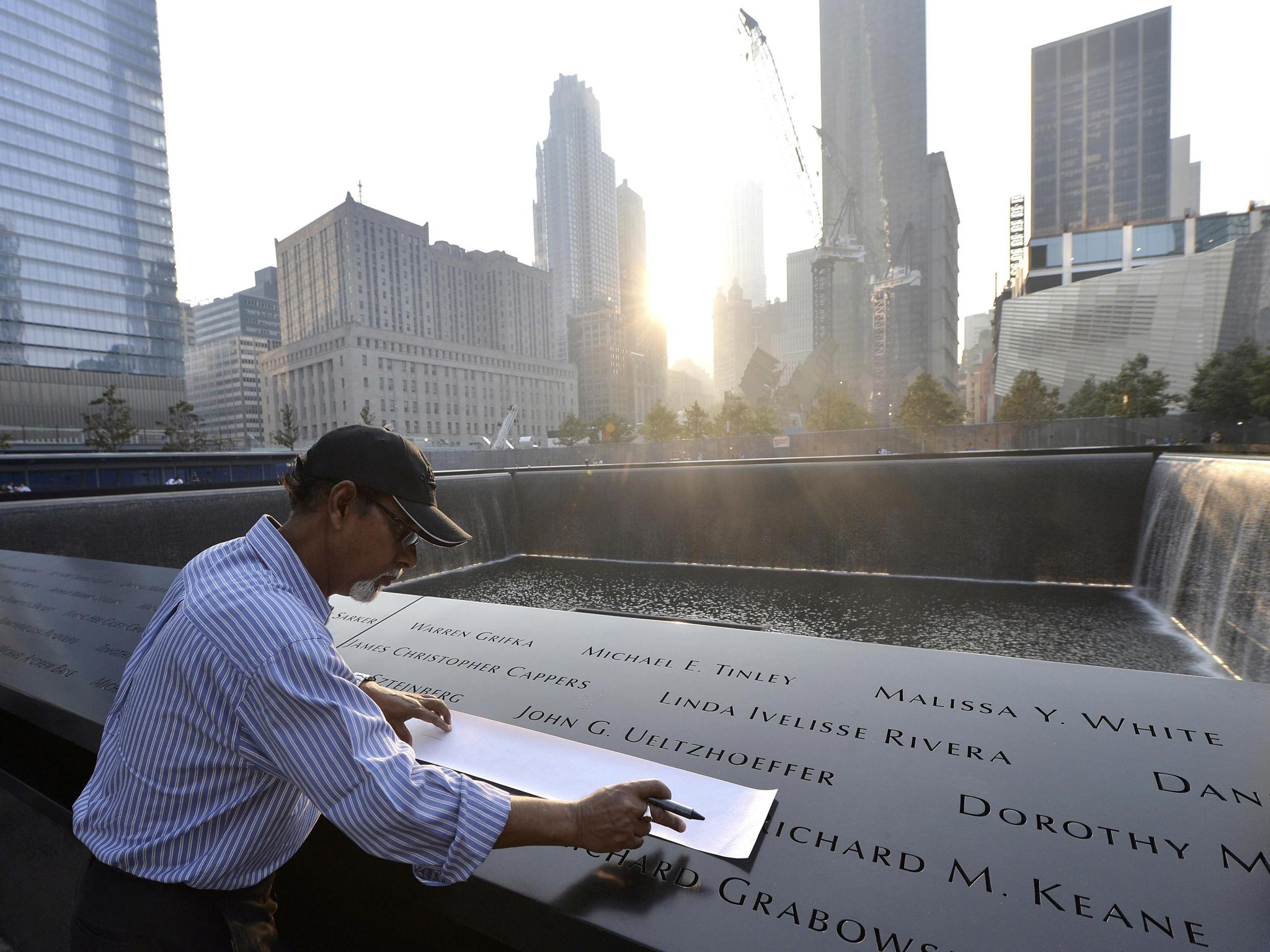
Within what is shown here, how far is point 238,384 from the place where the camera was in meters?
117

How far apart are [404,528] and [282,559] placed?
0.24 metres

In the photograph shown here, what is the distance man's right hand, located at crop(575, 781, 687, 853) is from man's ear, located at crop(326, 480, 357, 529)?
28.6 inches

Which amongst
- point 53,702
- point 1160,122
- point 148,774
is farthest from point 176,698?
point 1160,122

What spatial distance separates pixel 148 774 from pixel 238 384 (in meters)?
137

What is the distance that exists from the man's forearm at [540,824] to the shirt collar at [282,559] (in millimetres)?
546

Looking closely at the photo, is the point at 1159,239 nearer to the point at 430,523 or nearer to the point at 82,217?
the point at 430,523

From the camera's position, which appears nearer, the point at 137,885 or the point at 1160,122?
the point at 137,885

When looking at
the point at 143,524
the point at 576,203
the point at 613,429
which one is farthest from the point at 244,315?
the point at 143,524

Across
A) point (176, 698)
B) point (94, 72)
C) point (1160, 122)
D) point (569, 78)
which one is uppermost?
point (569, 78)

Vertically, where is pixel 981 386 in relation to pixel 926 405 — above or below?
above

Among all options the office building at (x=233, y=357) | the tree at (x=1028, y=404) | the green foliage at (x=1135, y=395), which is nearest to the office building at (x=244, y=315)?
the office building at (x=233, y=357)

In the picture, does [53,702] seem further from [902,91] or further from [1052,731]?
[902,91]

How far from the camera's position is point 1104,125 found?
116m

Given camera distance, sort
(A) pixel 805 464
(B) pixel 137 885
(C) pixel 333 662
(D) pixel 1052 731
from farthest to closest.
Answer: (A) pixel 805 464 < (D) pixel 1052 731 < (B) pixel 137 885 < (C) pixel 333 662
